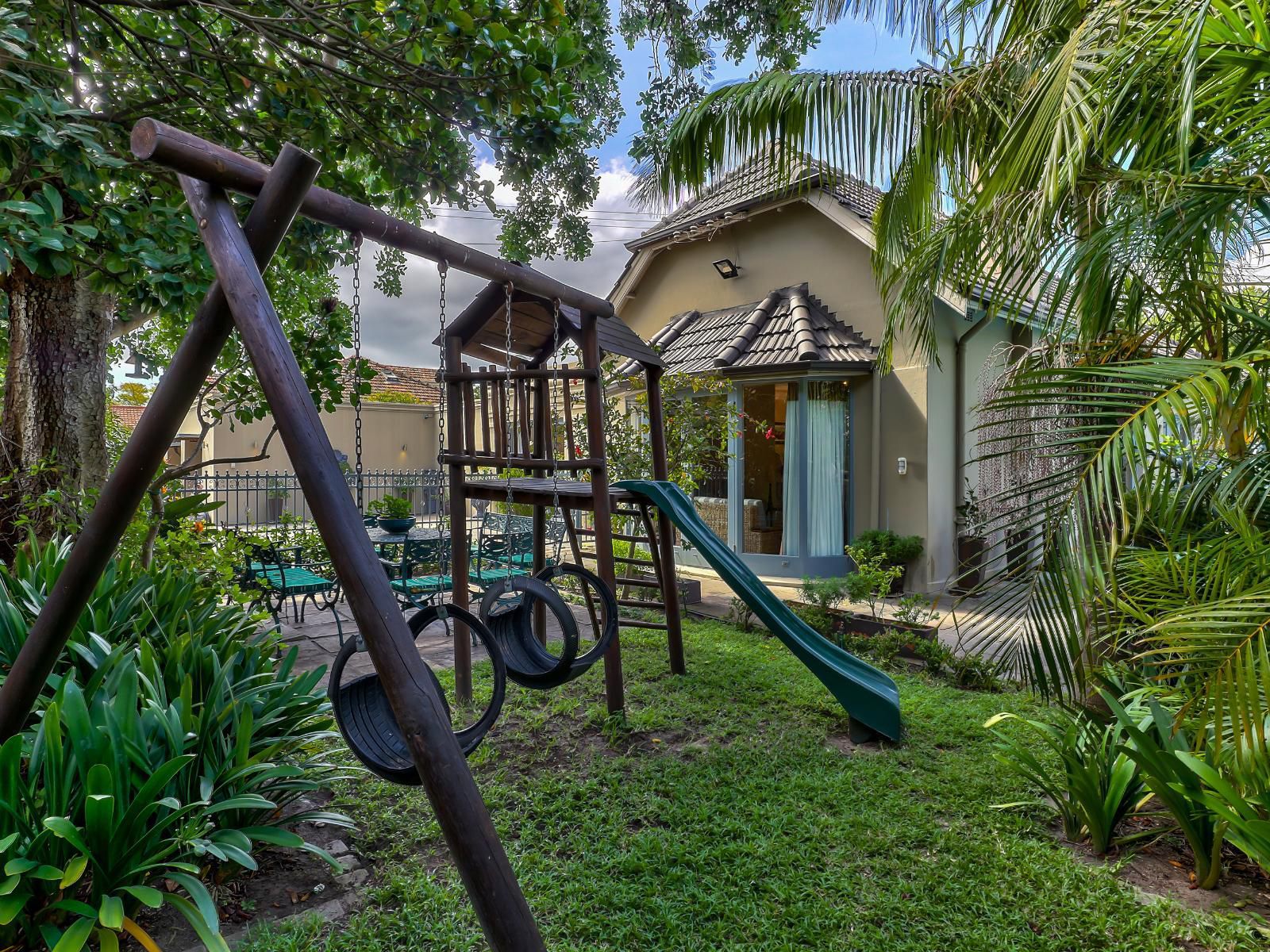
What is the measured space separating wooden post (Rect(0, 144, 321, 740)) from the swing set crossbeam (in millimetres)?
128

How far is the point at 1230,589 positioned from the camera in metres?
2.38

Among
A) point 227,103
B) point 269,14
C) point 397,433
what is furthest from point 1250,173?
point 397,433

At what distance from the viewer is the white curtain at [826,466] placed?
9359mm

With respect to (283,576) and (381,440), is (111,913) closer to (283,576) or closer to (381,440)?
(283,576)

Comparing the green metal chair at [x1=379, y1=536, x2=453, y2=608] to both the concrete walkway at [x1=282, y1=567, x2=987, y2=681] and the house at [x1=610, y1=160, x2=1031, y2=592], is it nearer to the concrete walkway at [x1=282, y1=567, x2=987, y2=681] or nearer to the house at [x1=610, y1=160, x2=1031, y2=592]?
the concrete walkway at [x1=282, y1=567, x2=987, y2=681]

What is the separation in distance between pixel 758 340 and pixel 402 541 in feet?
18.8

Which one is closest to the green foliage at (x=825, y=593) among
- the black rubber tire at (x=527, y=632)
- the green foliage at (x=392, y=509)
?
the black rubber tire at (x=527, y=632)

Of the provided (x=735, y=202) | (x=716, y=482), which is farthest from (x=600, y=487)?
(x=735, y=202)

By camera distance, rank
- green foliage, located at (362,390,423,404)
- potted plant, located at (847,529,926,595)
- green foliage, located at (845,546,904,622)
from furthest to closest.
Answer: green foliage, located at (362,390,423,404) < potted plant, located at (847,529,926,595) < green foliage, located at (845,546,904,622)

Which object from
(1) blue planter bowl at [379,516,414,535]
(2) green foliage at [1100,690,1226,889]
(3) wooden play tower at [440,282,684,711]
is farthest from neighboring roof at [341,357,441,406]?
(2) green foliage at [1100,690,1226,889]

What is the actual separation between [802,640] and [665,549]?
1332mm

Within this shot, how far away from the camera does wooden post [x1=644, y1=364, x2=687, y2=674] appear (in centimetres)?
524

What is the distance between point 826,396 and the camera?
940cm

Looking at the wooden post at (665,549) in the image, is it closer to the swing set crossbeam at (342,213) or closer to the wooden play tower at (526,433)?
the wooden play tower at (526,433)
